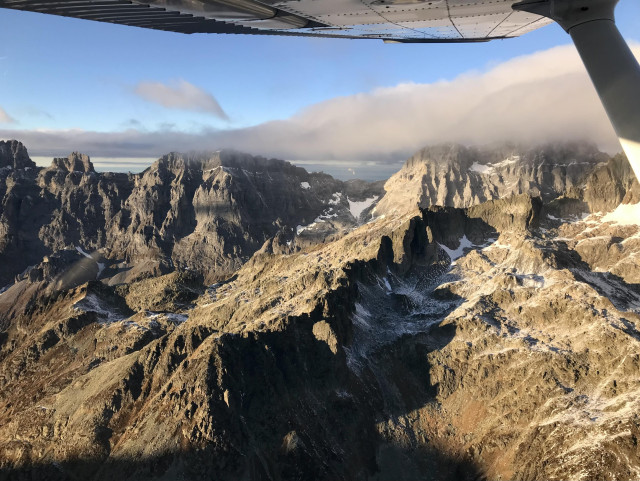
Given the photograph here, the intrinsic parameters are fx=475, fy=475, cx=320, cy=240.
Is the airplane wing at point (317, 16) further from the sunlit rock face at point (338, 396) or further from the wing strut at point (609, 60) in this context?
the sunlit rock face at point (338, 396)

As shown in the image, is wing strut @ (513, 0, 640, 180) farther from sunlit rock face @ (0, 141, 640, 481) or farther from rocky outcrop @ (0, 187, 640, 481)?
→ rocky outcrop @ (0, 187, 640, 481)

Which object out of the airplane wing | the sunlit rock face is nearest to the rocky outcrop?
the sunlit rock face

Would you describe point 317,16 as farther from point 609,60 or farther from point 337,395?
point 337,395

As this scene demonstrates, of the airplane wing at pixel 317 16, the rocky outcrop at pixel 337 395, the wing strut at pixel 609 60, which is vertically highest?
the airplane wing at pixel 317 16

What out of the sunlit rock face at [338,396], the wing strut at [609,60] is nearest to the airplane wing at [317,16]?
the wing strut at [609,60]

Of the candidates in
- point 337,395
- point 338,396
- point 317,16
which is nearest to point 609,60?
point 317,16

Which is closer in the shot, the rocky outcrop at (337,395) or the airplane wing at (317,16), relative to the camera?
the airplane wing at (317,16)

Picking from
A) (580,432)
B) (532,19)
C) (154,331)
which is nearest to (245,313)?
(154,331)
